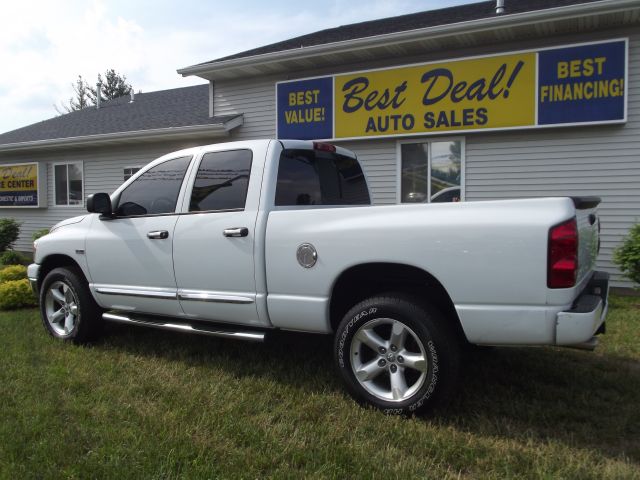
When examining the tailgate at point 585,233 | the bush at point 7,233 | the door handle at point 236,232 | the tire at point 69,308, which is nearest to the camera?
the tailgate at point 585,233

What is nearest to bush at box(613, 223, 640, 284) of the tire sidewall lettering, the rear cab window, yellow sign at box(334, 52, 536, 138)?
yellow sign at box(334, 52, 536, 138)

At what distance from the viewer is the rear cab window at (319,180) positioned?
4.15 m

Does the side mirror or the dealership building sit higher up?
the dealership building

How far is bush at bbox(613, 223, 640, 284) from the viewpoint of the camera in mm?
7145

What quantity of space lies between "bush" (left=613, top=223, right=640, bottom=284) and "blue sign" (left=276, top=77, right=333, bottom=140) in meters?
5.46

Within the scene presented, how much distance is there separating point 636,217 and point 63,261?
8.14 m

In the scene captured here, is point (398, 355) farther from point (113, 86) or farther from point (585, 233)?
point (113, 86)

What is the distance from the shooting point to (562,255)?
9.18 ft

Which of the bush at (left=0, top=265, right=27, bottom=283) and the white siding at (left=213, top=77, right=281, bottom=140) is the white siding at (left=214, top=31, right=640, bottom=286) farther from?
the bush at (left=0, top=265, right=27, bottom=283)

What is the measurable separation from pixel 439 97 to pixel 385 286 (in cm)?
630

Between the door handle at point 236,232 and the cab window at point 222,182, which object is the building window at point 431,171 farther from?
the door handle at point 236,232

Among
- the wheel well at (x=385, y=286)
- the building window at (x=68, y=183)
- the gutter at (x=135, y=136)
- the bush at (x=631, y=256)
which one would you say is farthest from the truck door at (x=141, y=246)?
the building window at (x=68, y=183)

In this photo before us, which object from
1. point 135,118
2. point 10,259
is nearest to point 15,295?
point 10,259

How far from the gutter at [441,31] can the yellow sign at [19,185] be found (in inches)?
273
